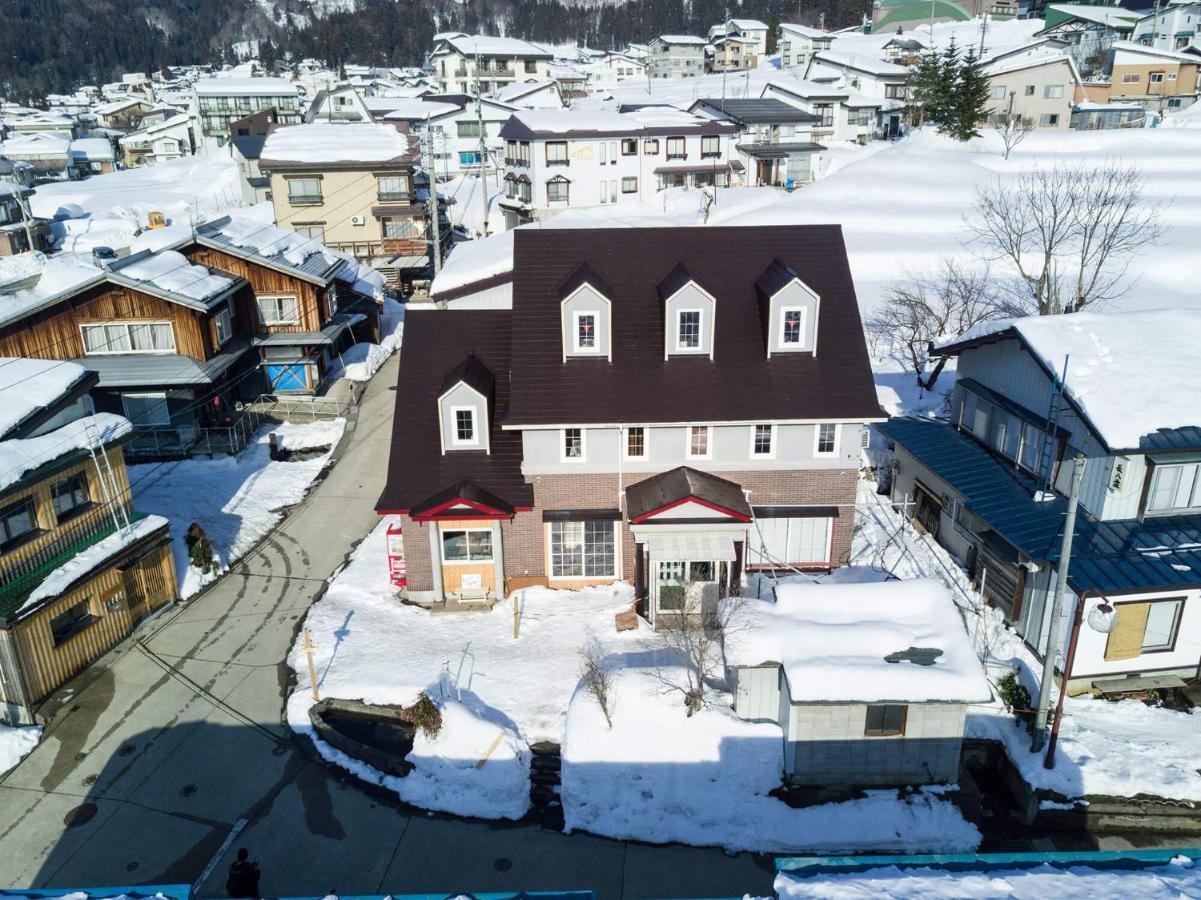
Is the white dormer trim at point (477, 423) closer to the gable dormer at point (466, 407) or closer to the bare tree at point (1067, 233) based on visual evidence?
the gable dormer at point (466, 407)

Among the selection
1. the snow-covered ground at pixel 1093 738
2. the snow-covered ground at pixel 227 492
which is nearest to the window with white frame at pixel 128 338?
the snow-covered ground at pixel 227 492

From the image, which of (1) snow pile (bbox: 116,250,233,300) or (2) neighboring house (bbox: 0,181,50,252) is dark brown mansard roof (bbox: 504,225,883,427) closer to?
(1) snow pile (bbox: 116,250,233,300)

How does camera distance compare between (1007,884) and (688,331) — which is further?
(688,331)

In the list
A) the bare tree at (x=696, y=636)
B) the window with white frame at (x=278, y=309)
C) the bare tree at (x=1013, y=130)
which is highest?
the bare tree at (x=1013, y=130)

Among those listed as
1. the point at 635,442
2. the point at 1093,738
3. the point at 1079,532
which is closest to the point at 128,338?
the point at 635,442

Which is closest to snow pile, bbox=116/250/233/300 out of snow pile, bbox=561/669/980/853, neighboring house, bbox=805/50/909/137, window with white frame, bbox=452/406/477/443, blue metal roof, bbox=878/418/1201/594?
window with white frame, bbox=452/406/477/443

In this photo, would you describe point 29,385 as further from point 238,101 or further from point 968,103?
point 238,101
